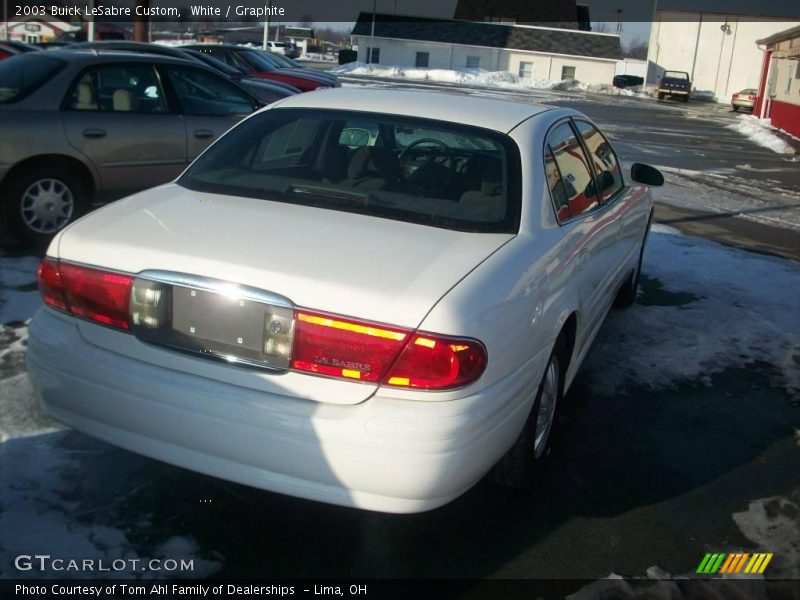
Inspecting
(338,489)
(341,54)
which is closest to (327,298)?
(338,489)

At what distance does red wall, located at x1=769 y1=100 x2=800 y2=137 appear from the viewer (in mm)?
24328

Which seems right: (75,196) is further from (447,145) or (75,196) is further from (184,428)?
(184,428)

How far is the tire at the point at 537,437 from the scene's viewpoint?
3248 mm

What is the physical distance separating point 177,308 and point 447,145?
65.3 inches

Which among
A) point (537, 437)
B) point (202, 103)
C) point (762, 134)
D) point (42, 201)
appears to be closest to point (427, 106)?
point (537, 437)

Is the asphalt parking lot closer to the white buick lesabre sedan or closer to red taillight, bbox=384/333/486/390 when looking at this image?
the white buick lesabre sedan

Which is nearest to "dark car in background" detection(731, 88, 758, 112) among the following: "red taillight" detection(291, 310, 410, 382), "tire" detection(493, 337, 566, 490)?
"tire" detection(493, 337, 566, 490)

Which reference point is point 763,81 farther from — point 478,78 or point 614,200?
point 614,200

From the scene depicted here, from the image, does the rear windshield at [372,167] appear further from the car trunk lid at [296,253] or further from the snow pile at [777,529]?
the snow pile at [777,529]

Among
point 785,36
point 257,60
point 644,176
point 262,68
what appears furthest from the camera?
point 785,36

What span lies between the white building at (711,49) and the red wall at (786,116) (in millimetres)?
26138

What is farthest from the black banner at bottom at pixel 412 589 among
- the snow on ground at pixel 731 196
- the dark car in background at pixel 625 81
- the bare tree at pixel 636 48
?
the bare tree at pixel 636 48

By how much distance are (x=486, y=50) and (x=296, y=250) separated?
60502mm

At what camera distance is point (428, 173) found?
3.54 meters
